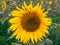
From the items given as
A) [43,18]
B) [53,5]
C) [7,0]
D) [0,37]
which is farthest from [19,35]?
[53,5]

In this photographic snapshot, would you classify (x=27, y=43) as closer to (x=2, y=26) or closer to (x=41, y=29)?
(x=41, y=29)

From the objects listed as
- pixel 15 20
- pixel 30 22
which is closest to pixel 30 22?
pixel 30 22

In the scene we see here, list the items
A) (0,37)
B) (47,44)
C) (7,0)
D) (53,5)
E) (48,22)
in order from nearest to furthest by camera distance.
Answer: (48,22)
(47,44)
(0,37)
(7,0)
(53,5)

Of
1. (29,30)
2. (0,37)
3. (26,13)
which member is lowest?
(0,37)

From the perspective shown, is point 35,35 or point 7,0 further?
point 7,0

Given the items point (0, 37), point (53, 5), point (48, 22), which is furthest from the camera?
point (53, 5)

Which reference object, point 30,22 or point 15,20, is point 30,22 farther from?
point 15,20
